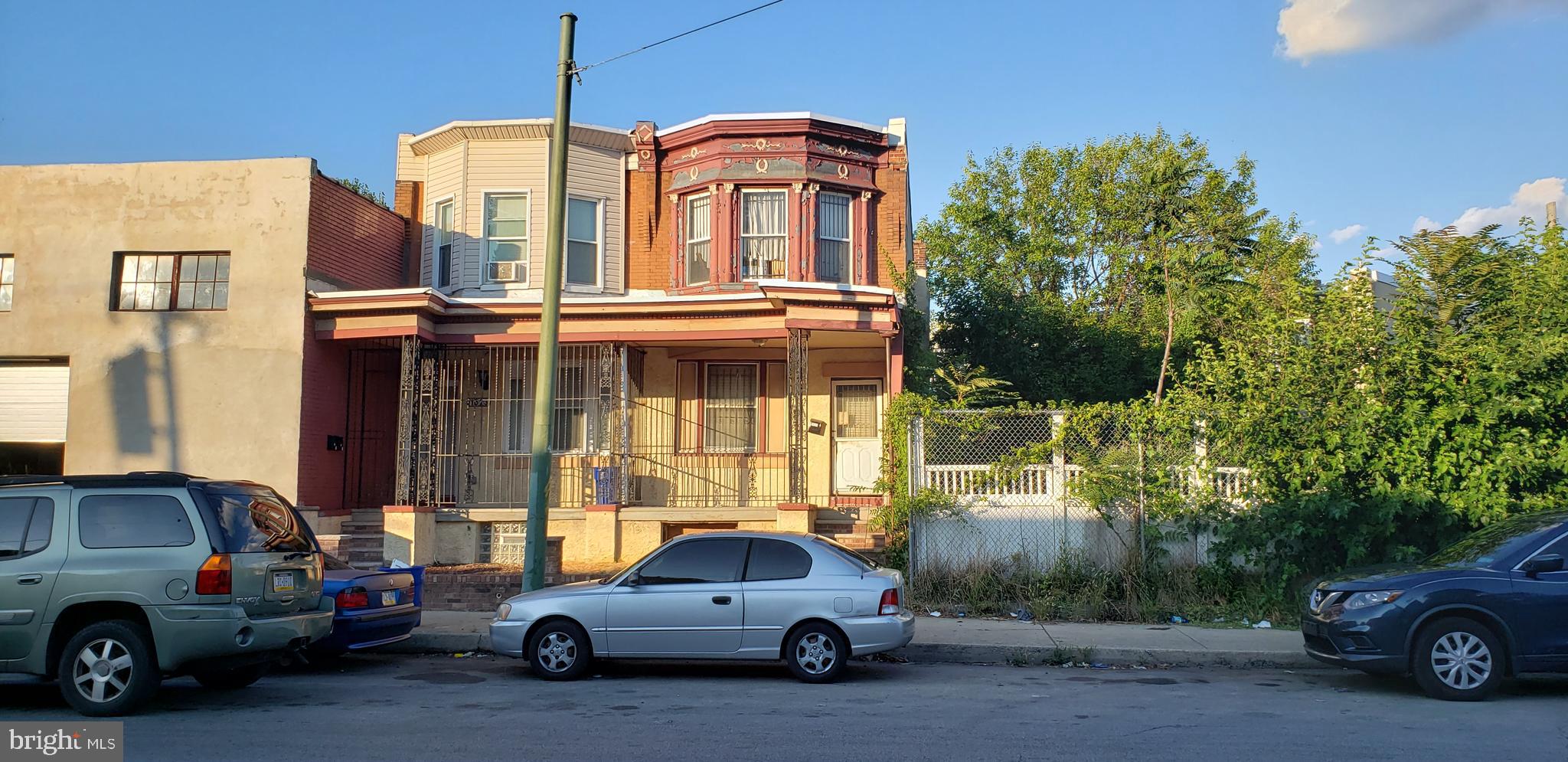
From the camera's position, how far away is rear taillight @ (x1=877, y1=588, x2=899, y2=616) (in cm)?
933

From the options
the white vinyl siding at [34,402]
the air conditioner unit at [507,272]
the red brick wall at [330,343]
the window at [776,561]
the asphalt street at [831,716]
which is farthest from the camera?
the air conditioner unit at [507,272]

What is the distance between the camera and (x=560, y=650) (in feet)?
31.6

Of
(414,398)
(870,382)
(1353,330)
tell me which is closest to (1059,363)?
(870,382)

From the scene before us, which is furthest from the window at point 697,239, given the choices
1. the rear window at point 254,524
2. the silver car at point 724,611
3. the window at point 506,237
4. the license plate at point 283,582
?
the license plate at point 283,582

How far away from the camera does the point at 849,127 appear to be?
18078 millimetres

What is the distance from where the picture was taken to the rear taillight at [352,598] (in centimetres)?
992

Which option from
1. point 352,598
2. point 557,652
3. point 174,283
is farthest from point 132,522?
point 174,283

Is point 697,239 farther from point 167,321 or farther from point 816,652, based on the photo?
point 816,652

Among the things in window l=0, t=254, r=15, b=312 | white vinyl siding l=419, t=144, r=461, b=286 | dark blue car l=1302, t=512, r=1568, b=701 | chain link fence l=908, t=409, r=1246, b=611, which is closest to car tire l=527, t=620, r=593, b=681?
chain link fence l=908, t=409, r=1246, b=611

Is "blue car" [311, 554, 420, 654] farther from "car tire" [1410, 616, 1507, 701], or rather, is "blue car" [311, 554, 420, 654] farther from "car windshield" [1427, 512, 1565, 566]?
"car windshield" [1427, 512, 1565, 566]

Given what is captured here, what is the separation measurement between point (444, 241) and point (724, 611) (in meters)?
11.6

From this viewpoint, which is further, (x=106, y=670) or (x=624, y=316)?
(x=624, y=316)

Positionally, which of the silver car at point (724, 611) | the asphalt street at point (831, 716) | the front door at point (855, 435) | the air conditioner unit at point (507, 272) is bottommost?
the asphalt street at point (831, 716)

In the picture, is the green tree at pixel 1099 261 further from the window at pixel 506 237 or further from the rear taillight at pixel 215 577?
the rear taillight at pixel 215 577
